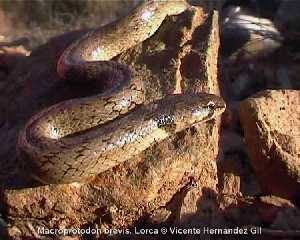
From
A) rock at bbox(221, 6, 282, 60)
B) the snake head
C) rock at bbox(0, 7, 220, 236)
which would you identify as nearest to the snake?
the snake head

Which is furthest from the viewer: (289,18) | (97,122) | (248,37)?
(289,18)

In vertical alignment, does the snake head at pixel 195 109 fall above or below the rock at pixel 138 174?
above

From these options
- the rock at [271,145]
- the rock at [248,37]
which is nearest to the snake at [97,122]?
the rock at [271,145]

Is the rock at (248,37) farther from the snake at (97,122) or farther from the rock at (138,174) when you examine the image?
the snake at (97,122)

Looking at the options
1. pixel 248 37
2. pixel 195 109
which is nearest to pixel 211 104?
pixel 195 109

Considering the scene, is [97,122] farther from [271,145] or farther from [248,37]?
[248,37]

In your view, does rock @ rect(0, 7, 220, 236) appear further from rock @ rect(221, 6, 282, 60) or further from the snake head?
rock @ rect(221, 6, 282, 60)
